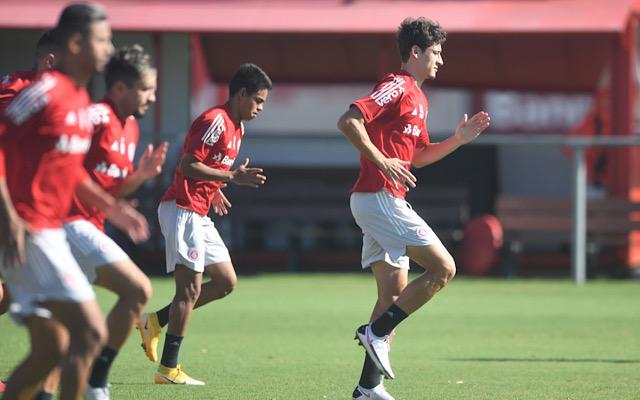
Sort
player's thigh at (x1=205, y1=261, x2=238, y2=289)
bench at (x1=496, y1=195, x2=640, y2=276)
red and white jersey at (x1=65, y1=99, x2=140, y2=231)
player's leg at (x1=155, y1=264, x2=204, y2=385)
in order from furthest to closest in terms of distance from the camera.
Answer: bench at (x1=496, y1=195, x2=640, y2=276) → player's thigh at (x1=205, y1=261, x2=238, y2=289) → player's leg at (x1=155, y1=264, x2=204, y2=385) → red and white jersey at (x1=65, y1=99, x2=140, y2=231)

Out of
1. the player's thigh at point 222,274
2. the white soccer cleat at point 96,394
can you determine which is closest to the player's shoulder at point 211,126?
the player's thigh at point 222,274

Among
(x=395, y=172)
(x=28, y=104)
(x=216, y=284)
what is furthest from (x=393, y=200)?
(x=28, y=104)

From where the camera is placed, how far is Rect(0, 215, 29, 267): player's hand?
5613 mm

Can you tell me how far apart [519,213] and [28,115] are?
14.6 m

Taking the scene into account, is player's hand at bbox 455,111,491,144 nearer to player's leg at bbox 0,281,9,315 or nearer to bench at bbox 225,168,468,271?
player's leg at bbox 0,281,9,315

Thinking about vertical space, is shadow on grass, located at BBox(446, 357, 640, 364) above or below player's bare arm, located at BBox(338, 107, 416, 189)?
below

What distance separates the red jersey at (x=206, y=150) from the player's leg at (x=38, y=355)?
3.32m

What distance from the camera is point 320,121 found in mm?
25125

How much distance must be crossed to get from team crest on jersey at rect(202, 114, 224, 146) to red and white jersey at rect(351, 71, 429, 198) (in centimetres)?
132

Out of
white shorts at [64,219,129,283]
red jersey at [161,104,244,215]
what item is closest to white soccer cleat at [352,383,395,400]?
white shorts at [64,219,129,283]

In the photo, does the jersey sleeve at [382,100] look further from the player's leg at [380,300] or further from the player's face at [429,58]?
the player's leg at [380,300]

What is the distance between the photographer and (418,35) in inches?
325

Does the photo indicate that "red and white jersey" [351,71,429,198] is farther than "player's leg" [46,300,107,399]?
Yes

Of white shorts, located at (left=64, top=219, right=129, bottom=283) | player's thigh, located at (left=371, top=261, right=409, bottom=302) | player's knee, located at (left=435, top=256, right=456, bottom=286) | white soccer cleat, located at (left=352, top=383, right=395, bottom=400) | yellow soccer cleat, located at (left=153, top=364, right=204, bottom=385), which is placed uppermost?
white shorts, located at (left=64, top=219, right=129, bottom=283)
